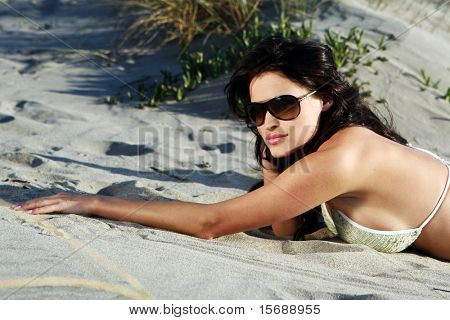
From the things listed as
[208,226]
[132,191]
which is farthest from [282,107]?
[132,191]

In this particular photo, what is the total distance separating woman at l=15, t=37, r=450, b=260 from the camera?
9.55 feet

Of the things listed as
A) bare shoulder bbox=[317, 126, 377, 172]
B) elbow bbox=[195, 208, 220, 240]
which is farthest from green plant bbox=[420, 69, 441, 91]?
elbow bbox=[195, 208, 220, 240]

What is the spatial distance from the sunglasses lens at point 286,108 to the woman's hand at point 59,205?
94cm

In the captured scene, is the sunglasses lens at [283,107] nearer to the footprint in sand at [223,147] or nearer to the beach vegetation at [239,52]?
the footprint in sand at [223,147]

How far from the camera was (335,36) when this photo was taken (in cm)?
620

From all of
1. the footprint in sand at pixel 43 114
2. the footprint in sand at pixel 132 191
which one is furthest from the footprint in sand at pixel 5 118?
the footprint in sand at pixel 132 191

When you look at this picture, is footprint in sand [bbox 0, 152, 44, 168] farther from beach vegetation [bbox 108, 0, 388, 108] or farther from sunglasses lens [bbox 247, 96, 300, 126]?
sunglasses lens [bbox 247, 96, 300, 126]

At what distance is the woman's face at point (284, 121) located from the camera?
3047mm

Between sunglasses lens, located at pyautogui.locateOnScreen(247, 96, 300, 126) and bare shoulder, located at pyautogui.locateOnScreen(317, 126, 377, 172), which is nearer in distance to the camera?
bare shoulder, located at pyautogui.locateOnScreen(317, 126, 377, 172)

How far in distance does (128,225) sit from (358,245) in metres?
1.03

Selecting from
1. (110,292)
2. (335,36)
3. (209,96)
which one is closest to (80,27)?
(209,96)

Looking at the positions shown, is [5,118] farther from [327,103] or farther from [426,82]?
[426,82]

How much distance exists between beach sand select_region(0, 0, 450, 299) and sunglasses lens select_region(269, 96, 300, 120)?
596 millimetres

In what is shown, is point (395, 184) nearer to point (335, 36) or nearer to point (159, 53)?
point (335, 36)
